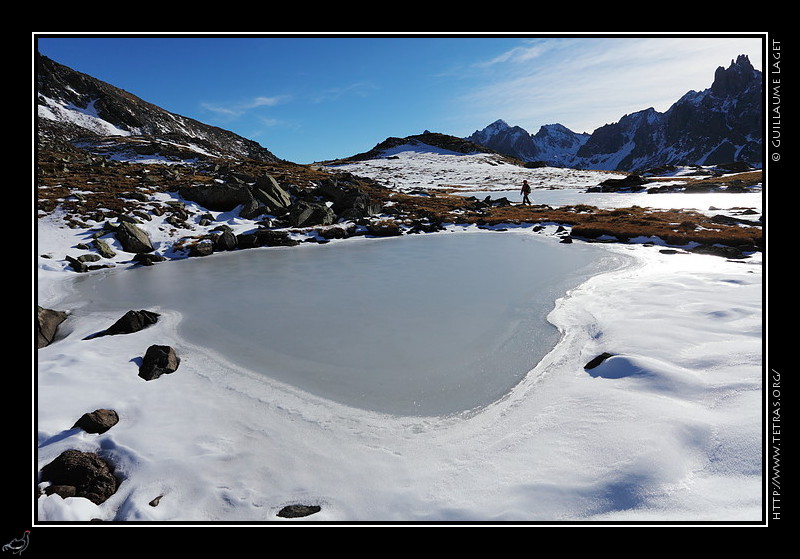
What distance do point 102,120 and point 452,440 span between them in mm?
117679

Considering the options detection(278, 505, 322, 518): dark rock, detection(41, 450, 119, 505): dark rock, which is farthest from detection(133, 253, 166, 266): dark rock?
detection(278, 505, 322, 518): dark rock

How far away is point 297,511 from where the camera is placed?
136 inches

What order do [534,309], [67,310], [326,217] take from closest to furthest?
[534,309]
[67,310]
[326,217]

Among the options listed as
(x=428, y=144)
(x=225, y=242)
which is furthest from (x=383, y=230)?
(x=428, y=144)

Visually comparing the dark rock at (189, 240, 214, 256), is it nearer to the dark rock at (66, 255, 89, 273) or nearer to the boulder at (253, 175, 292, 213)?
the dark rock at (66, 255, 89, 273)

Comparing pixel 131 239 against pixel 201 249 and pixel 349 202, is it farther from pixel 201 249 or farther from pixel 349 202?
pixel 349 202

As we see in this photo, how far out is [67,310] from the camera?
10.1 meters

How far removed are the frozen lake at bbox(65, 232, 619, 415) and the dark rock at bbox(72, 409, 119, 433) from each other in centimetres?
214

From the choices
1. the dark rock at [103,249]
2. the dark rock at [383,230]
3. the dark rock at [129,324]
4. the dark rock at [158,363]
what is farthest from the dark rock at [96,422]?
the dark rock at [383,230]

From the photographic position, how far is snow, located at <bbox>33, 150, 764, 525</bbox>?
344cm
